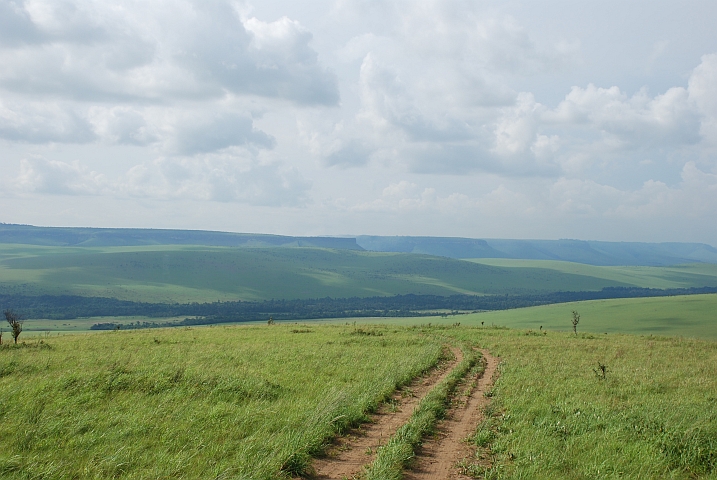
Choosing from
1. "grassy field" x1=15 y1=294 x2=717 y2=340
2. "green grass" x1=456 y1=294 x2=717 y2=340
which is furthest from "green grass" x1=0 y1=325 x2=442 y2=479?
"green grass" x1=456 y1=294 x2=717 y2=340

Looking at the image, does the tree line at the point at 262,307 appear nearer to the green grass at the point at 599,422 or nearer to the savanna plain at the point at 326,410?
the savanna plain at the point at 326,410

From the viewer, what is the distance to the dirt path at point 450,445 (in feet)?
28.0

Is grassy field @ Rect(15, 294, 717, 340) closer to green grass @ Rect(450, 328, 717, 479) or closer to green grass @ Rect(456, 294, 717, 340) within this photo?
green grass @ Rect(456, 294, 717, 340)

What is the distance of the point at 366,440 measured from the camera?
33.2ft

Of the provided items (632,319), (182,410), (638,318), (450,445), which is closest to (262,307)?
(632,319)

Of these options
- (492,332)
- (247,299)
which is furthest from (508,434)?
(247,299)

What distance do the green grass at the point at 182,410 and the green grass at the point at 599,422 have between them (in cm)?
316

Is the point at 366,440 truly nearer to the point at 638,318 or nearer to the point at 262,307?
the point at 638,318

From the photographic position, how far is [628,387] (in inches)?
627

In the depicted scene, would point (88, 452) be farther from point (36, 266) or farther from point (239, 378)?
point (36, 266)

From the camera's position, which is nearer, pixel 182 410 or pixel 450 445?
pixel 450 445

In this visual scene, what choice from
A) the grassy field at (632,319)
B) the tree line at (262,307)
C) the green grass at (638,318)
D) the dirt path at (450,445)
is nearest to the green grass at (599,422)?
the dirt path at (450,445)

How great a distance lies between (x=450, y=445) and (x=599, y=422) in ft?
12.9

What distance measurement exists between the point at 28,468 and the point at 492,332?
30827 mm
